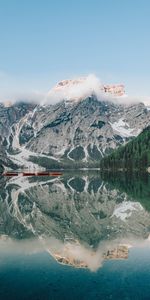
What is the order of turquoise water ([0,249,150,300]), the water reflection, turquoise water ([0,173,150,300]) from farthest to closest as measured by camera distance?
the water reflection → turquoise water ([0,173,150,300]) → turquoise water ([0,249,150,300])

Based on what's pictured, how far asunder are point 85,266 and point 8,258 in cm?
784

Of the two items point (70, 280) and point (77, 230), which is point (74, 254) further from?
point (77, 230)

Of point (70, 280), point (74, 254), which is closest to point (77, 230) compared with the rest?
point (74, 254)

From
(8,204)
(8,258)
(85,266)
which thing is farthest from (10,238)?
(8,204)

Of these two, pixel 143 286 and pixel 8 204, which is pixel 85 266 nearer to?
pixel 143 286

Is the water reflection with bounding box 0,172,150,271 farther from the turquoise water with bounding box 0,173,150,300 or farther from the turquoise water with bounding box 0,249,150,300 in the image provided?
the turquoise water with bounding box 0,249,150,300

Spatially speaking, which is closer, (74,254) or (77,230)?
(74,254)

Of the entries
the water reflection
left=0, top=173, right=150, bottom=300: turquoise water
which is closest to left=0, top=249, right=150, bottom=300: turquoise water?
left=0, top=173, right=150, bottom=300: turquoise water

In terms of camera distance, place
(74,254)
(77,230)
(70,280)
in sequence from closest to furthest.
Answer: (70,280) → (74,254) → (77,230)

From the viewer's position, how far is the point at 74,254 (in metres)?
40.1

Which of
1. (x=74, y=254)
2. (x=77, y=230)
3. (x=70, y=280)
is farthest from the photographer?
(x=77, y=230)

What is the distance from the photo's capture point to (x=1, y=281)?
102 ft

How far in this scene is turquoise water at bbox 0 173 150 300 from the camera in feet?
94.6

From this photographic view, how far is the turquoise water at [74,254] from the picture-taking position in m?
28.8
